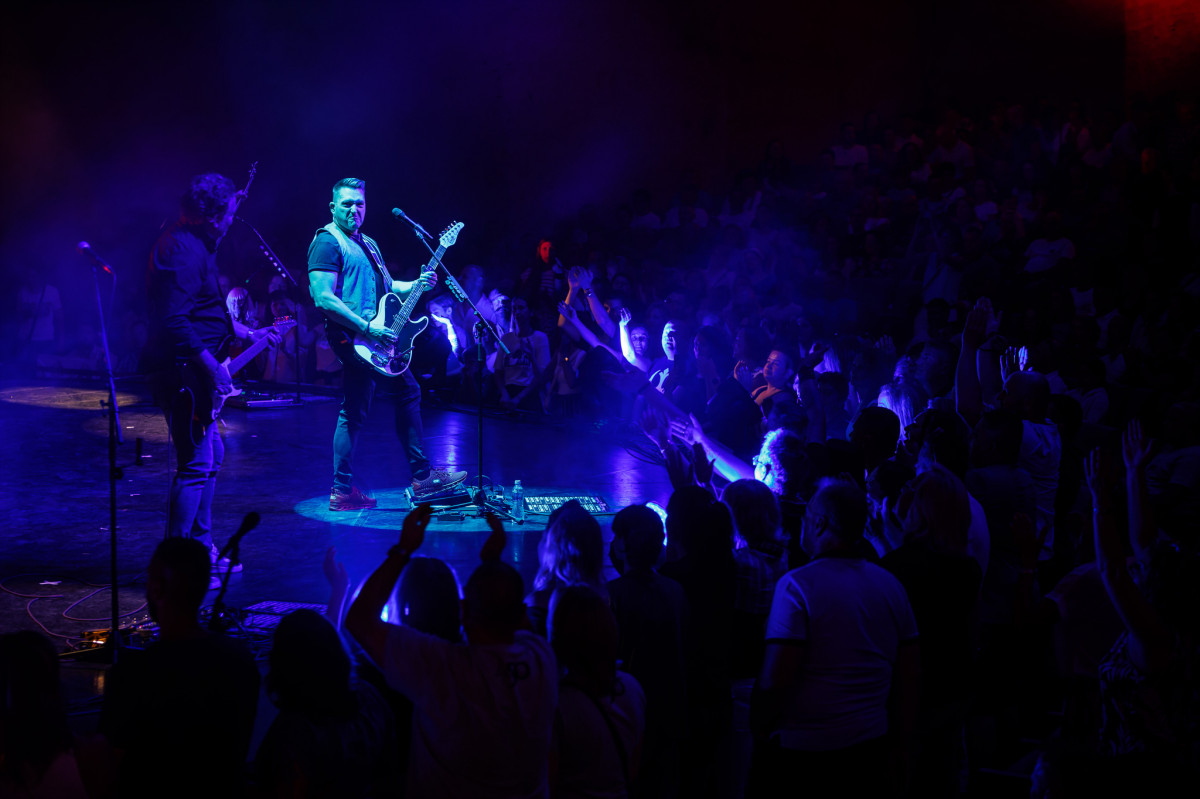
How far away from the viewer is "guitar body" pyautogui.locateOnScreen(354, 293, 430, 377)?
662cm

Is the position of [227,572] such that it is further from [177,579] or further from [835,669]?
[835,669]

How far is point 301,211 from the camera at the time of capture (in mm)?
15570

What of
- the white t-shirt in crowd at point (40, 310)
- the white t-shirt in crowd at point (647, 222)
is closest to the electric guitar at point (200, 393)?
the white t-shirt in crowd at point (647, 222)

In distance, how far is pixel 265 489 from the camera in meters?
7.34

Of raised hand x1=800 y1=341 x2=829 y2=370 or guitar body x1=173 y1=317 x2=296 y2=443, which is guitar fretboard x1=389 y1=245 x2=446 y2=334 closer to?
guitar body x1=173 y1=317 x2=296 y2=443

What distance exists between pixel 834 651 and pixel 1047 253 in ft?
29.8

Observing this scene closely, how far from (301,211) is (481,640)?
46.7 feet

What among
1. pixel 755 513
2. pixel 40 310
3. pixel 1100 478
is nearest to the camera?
pixel 1100 478

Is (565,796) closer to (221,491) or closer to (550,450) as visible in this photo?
(221,491)

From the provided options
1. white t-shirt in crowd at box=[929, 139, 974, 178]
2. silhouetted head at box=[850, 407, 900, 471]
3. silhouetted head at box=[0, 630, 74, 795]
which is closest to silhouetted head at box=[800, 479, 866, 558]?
silhouetted head at box=[850, 407, 900, 471]

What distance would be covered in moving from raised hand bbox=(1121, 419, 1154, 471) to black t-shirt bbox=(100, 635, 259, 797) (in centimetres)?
269

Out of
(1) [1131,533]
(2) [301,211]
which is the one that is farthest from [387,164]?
(1) [1131,533]

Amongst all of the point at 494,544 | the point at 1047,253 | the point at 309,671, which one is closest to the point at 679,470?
the point at 494,544

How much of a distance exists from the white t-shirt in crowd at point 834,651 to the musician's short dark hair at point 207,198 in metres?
3.44
